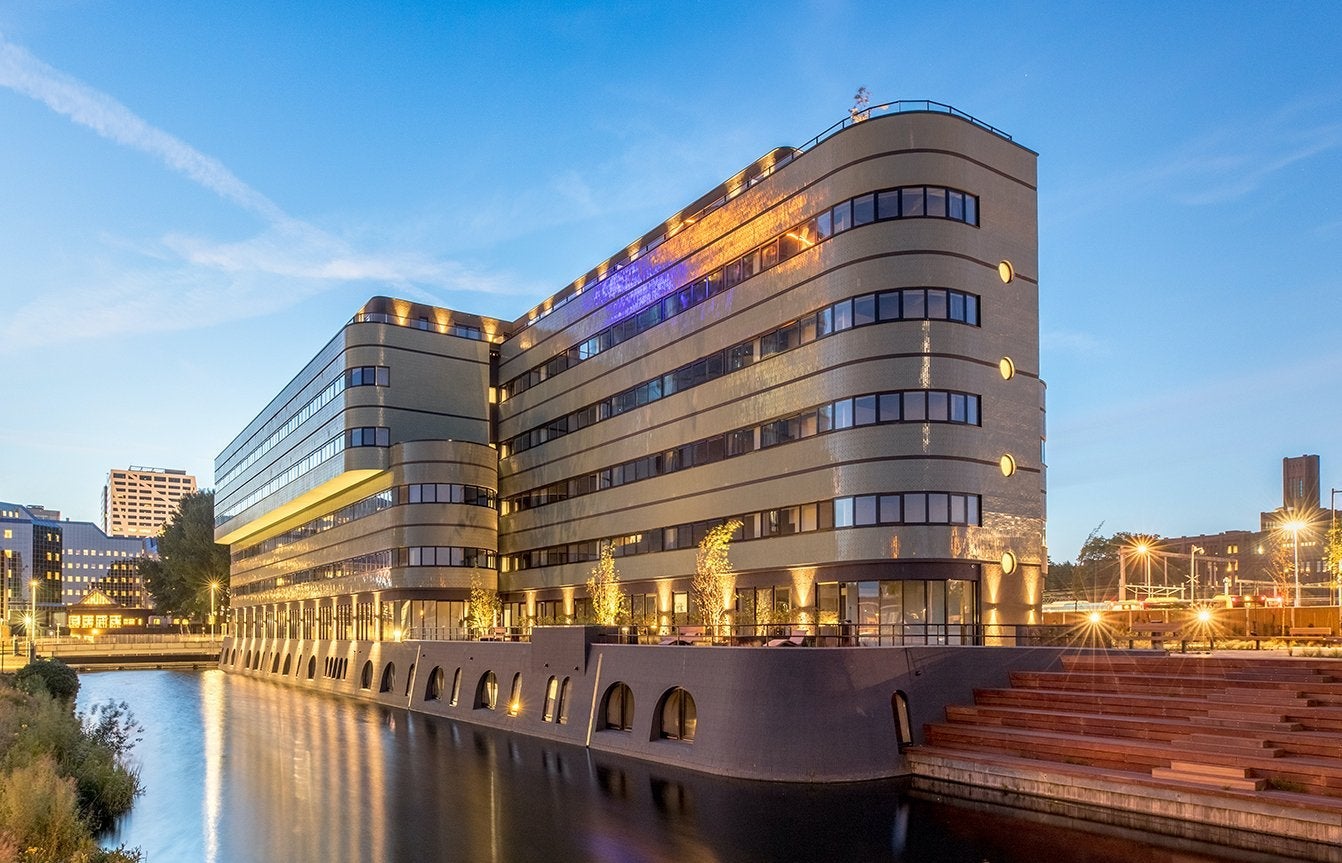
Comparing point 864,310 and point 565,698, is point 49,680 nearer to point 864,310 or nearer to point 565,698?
point 565,698

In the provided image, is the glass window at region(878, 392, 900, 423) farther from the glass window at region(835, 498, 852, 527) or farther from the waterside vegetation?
the waterside vegetation

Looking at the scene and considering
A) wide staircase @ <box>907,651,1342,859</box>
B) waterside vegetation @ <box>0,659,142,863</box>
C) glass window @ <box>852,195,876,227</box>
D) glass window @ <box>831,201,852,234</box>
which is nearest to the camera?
waterside vegetation @ <box>0,659,142,863</box>

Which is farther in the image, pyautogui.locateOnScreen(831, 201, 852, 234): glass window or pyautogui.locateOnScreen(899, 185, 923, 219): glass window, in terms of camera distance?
pyautogui.locateOnScreen(831, 201, 852, 234): glass window

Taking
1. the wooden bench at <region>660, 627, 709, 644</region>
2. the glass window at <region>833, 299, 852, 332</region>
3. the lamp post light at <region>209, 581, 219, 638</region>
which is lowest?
the lamp post light at <region>209, 581, 219, 638</region>

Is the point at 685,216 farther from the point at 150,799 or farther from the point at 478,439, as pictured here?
the point at 150,799

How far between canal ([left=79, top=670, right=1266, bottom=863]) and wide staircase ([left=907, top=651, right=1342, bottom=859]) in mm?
1458

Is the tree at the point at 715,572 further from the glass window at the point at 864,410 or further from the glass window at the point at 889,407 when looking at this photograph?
the glass window at the point at 889,407

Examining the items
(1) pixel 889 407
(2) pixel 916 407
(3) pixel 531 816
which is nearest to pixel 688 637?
(1) pixel 889 407

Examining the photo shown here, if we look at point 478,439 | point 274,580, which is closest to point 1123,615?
point 478,439

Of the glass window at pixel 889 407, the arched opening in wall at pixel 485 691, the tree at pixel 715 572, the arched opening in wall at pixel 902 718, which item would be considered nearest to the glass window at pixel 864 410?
the glass window at pixel 889 407

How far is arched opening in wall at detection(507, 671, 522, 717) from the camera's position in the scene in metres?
46.6

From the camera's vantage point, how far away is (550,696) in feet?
144

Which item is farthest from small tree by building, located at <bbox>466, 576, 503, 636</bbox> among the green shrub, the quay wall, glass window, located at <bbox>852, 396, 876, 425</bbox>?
the green shrub

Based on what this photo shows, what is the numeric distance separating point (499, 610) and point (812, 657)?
44.5 m
